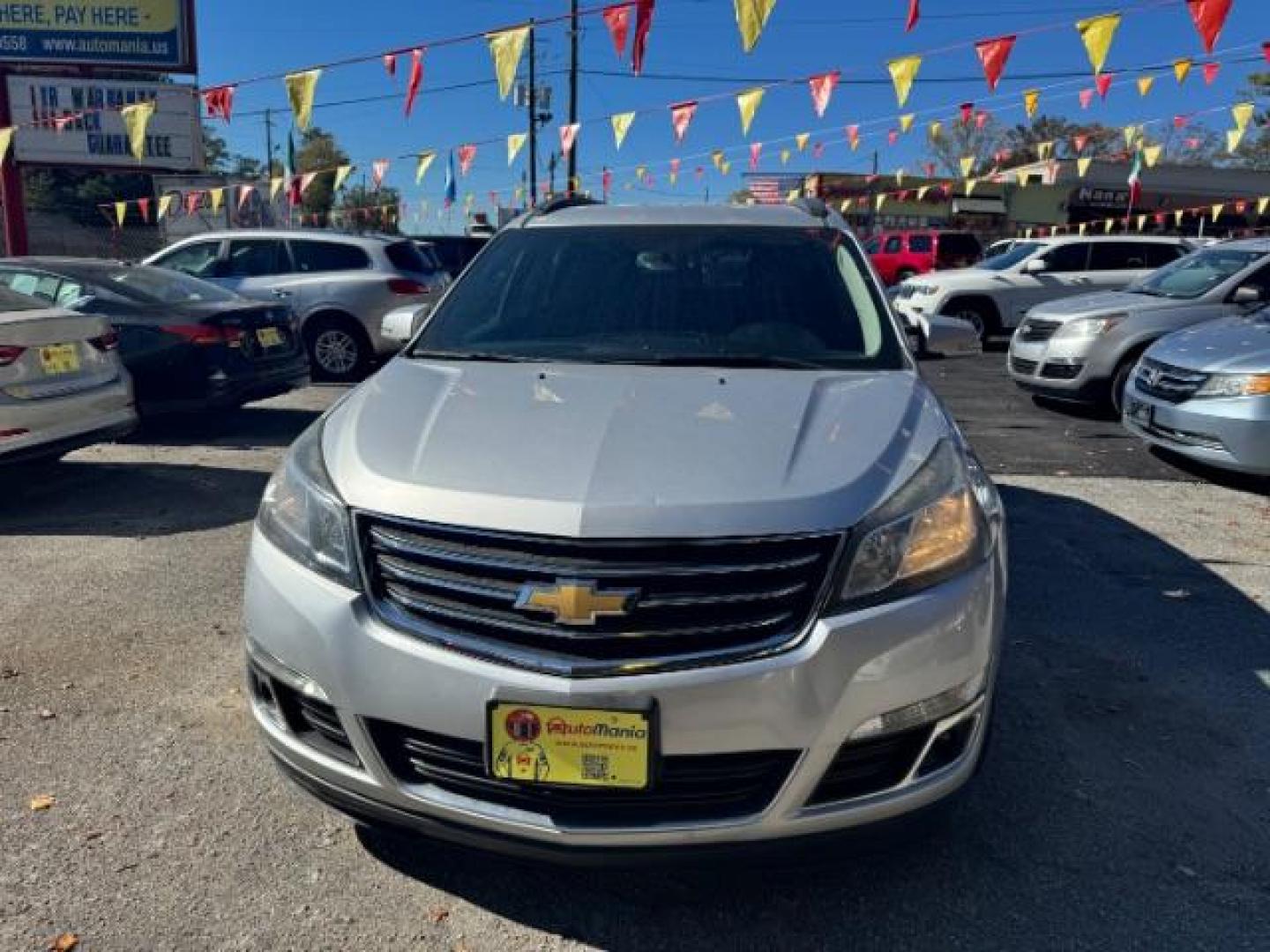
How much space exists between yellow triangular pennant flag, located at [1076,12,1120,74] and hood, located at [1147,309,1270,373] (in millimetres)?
3402

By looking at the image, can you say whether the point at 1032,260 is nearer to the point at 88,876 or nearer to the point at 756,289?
the point at 756,289

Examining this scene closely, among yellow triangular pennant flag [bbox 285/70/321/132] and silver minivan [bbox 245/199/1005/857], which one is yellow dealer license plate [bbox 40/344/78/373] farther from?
yellow triangular pennant flag [bbox 285/70/321/132]

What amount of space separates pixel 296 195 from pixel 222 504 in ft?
50.2

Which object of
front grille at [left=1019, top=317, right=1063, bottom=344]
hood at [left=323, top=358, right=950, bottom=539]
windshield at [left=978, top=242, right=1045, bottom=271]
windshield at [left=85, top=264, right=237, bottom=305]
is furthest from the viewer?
windshield at [left=978, top=242, right=1045, bottom=271]

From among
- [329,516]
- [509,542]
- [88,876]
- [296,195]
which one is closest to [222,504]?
[88,876]

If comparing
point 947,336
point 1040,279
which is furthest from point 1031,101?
point 947,336

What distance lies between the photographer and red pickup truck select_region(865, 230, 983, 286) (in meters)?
21.8

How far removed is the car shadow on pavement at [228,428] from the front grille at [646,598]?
592 centimetres

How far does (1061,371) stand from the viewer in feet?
29.8

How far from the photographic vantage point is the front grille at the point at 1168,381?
642cm

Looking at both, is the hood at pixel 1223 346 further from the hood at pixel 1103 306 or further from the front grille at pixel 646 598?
the front grille at pixel 646 598

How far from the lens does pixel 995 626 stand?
2281mm

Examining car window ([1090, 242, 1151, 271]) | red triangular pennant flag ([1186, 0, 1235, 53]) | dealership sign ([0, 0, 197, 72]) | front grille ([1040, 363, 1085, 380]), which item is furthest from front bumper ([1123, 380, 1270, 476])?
dealership sign ([0, 0, 197, 72])

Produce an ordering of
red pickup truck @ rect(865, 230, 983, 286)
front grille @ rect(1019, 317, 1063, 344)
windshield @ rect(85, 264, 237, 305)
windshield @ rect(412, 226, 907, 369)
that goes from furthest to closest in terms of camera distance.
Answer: red pickup truck @ rect(865, 230, 983, 286), front grille @ rect(1019, 317, 1063, 344), windshield @ rect(85, 264, 237, 305), windshield @ rect(412, 226, 907, 369)
